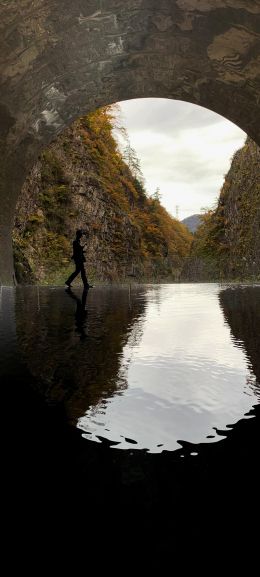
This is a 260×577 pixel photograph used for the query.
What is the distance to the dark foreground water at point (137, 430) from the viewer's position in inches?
59.9

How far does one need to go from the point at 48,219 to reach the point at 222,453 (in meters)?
27.8

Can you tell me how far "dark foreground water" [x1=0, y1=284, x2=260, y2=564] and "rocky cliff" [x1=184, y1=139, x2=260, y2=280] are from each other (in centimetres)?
2991

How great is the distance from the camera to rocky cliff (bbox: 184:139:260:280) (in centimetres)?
3547

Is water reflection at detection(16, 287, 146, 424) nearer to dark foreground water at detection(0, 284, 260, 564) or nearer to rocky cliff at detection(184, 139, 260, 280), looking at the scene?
dark foreground water at detection(0, 284, 260, 564)

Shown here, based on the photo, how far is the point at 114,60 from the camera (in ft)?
27.3

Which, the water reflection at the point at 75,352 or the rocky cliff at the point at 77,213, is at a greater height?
the rocky cliff at the point at 77,213

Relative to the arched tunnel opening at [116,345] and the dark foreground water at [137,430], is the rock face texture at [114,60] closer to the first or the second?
the arched tunnel opening at [116,345]

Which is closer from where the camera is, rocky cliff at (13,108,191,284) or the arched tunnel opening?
the arched tunnel opening

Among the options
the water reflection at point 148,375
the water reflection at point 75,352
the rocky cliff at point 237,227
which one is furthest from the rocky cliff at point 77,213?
the water reflection at point 148,375

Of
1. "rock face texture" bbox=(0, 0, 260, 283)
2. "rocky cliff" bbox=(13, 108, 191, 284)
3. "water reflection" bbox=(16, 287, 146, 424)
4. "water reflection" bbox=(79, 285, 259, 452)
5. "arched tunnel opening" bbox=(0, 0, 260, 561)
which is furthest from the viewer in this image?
"rocky cliff" bbox=(13, 108, 191, 284)

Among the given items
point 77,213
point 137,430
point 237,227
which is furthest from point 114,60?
point 237,227

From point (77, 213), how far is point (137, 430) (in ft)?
98.5

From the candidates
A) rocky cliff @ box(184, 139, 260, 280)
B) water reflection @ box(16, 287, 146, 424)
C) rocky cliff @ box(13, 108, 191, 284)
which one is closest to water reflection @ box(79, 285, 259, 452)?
water reflection @ box(16, 287, 146, 424)

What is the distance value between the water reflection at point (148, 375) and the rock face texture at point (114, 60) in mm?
4292
